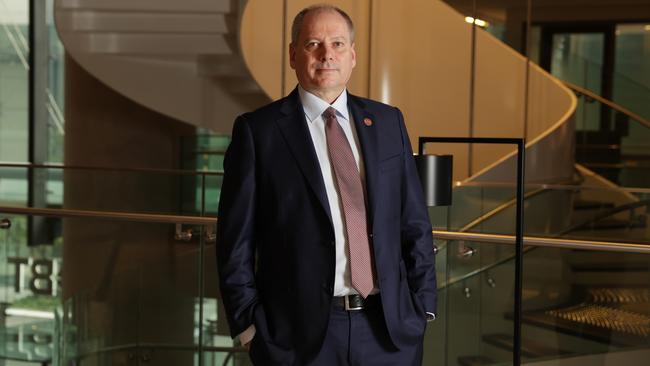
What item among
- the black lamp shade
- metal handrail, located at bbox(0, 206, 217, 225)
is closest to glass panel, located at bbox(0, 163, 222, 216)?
metal handrail, located at bbox(0, 206, 217, 225)

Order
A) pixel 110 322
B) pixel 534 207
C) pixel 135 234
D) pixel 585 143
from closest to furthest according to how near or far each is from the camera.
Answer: pixel 110 322
pixel 135 234
pixel 534 207
pixel 585 143

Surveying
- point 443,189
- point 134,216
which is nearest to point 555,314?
point 443,189

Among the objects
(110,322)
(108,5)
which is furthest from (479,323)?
(108,5)

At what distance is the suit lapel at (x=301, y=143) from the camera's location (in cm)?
186

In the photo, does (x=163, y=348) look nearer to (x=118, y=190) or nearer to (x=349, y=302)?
(x=349, y=302)

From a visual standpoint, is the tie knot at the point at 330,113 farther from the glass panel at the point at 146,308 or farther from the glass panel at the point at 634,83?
the glass panel at the point at 634,83

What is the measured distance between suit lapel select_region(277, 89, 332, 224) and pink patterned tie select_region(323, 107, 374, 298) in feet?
0.14

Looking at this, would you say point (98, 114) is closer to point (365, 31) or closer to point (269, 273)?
point (365, 31)

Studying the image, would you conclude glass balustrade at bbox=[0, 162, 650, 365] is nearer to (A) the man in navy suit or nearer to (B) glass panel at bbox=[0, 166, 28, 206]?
(A) the man in navy suit

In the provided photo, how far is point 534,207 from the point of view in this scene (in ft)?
22.8

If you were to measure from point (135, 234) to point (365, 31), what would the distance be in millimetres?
3663

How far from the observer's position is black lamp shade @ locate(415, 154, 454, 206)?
8.90 ft

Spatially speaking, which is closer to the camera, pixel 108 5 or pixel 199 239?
pixel 199 239

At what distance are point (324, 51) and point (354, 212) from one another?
0.32 m
